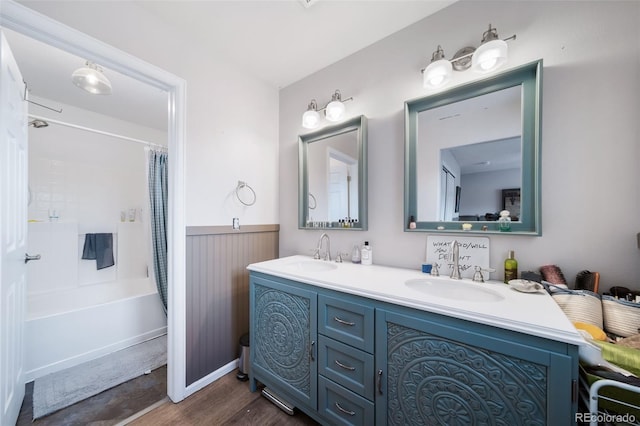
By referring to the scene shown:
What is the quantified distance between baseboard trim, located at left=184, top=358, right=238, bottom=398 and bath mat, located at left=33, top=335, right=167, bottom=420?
1.73ft

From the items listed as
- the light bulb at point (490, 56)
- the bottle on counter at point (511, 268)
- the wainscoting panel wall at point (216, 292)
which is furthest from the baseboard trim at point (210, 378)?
the light bulb at point (490, 56)

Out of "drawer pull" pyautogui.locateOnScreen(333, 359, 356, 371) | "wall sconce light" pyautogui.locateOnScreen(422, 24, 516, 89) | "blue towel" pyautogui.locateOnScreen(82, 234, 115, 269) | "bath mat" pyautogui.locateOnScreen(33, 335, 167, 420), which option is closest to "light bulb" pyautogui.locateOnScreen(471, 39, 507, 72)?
"wall sconce light" pyautogui.locateOnScreen(422, 24, 516, 89)

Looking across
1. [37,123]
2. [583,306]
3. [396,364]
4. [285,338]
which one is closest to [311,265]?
[285,338]

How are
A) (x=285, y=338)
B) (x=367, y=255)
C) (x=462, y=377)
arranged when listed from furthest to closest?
(x=367, y=255), (x=285, y=338), (x=462, y=377)

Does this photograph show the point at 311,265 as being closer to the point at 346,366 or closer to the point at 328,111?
the point at 346,366

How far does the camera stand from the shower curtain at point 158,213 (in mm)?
2234

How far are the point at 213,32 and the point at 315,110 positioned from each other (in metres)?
0.86

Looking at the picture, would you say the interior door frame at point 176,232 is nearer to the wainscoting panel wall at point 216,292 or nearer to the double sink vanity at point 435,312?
the wainscoting panel wall at point 216,292

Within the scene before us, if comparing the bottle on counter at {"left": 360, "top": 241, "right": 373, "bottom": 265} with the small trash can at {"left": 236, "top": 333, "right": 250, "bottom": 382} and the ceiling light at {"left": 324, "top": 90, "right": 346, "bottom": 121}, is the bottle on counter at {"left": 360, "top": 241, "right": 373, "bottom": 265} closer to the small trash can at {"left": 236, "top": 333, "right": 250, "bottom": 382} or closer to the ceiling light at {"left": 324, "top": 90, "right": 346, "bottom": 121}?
the ceiling light at {"left": 324, "top": 90, "right": 346, "bottom": 121}

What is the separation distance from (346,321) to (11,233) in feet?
5.85

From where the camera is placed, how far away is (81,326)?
183 cm

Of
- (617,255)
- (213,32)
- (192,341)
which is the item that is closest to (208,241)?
(192,341)

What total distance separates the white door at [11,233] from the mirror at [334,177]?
1611 millimetres

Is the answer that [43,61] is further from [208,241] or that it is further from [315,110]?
[315,110]
